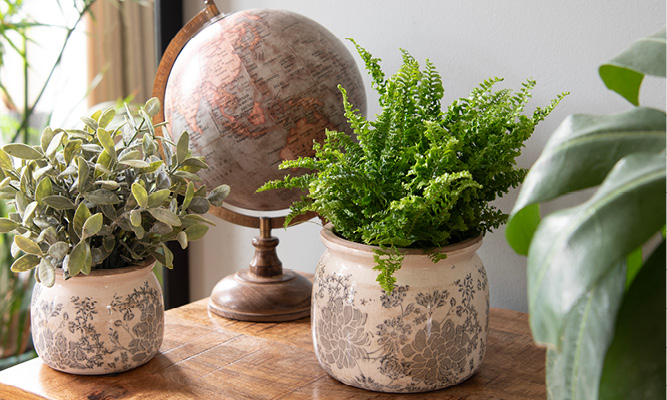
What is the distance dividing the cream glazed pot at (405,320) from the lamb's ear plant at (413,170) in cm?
3

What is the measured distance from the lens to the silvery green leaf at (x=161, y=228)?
84cm

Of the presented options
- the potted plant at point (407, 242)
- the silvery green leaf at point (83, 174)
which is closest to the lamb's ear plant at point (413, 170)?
the potted plant at point (407, 242)

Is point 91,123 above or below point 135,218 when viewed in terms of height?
above

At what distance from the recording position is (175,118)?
3.48ft

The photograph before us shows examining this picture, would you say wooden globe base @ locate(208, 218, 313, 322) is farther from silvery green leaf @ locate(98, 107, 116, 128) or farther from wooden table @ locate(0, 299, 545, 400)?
silvery green leaf @ locate(98, 107, 116, 128)

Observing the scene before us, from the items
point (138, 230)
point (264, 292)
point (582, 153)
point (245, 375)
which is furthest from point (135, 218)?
point (582, 153)

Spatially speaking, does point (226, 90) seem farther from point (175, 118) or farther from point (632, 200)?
point (632, 200)

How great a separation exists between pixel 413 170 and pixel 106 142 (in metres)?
0.38

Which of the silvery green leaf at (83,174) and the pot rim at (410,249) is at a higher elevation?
the silvery green leaf at (83,174)

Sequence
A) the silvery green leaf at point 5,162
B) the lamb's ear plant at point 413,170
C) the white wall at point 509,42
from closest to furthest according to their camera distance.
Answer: the lamb's ear plant at point 413,170
the silvery green leaf at point 5,162
the white wall at point 509,42

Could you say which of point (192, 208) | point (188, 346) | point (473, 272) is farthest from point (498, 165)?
point (188, 346)

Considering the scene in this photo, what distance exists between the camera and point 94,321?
815mm

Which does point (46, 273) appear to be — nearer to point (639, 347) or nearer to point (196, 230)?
point (196, 230)

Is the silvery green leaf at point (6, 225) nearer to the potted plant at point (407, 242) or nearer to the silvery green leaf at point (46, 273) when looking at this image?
the silvery green leaf at point (46, 273)
